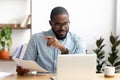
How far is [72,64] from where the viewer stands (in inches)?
63.3

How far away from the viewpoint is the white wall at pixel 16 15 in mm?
4078

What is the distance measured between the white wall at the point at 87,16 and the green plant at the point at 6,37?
15.4 inches

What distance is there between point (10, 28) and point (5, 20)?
0.78 feet

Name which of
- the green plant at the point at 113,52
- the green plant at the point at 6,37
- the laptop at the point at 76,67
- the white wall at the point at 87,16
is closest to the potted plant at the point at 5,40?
the green plant at the point at 6,37

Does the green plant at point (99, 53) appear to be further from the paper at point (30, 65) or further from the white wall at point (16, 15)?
the paper at point (30, 65)

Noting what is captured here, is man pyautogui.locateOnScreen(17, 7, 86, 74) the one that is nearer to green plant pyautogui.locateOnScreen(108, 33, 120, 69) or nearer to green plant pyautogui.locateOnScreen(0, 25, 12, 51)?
green plant pyautogui.locateOnScreen(108, 33, 120, 69)

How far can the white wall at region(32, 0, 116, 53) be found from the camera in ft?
13.0

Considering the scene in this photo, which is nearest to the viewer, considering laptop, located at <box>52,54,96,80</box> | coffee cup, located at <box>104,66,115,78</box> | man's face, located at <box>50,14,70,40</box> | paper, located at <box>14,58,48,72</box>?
laptop, located at <box>52,54,96,80</box>

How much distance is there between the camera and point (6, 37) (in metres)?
3.93

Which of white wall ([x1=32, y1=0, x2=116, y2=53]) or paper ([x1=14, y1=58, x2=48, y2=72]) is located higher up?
white wall ([x1=32, y1=0, x2=116, y2=53])

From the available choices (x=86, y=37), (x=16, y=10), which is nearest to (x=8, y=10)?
(x=16, y=10)

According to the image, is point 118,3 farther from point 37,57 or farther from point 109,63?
point 37,57

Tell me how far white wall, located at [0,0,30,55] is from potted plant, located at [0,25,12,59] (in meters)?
0.16

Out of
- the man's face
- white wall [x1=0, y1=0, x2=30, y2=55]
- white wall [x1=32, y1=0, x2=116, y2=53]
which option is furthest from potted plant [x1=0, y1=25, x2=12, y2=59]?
the man's face
